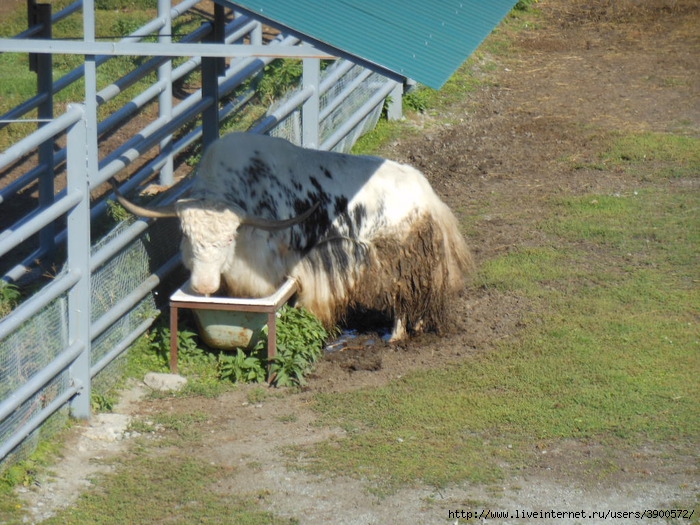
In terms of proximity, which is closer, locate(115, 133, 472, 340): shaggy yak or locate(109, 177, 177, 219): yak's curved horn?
locate(109, 177, 177, 219): yak's curved horn

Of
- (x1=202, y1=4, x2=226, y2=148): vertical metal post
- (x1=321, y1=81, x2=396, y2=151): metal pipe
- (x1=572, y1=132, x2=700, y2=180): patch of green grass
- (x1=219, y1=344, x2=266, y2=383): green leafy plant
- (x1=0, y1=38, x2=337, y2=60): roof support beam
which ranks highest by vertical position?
(x1=0, y1=38, x2=337, y2=60): roof support beam

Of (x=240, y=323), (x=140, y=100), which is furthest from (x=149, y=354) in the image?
(x=140, y=100)

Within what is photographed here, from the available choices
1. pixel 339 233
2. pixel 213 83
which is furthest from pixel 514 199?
pixel 213 83

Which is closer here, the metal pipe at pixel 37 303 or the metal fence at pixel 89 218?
the metal pipe at pixel 37 303

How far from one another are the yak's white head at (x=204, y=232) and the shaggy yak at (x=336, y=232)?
179 mm

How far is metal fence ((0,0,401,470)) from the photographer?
6.00 metres

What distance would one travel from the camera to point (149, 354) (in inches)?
297

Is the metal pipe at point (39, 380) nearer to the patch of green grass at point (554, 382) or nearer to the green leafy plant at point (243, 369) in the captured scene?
the green leafy plant at point (243, 369)

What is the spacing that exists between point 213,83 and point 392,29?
1675 millimetres

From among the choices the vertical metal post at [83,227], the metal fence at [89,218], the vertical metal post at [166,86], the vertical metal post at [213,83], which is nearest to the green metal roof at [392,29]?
the metal fence at [89,218]

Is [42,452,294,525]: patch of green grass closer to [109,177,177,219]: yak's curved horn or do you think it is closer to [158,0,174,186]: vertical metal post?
[109,177,177,219]: yak's curved horn

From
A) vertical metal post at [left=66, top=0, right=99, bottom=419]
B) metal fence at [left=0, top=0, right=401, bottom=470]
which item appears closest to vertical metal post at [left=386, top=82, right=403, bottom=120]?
metal fence at [left=0, top=0, right=401, bottom=470]

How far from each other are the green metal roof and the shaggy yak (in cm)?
117

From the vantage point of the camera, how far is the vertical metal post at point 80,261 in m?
6.29
